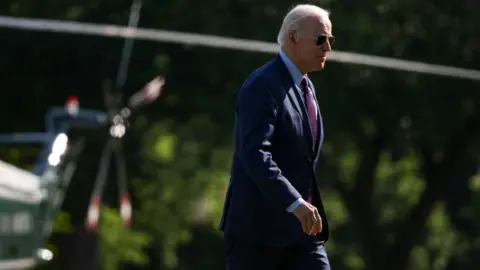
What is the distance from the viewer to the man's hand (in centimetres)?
493

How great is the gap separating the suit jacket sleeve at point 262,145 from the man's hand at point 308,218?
0.14 ft

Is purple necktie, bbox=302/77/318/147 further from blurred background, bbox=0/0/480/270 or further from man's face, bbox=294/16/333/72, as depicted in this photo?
blurred background, bbox=0/0/480/270

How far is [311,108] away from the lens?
206 inches

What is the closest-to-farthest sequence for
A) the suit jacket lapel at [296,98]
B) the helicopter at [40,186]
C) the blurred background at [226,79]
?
the suit jacket lapel at [296,98] → the helicopter at [40,186] → the blurred background at [226,79]

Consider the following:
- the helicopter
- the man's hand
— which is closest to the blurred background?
the helicopter

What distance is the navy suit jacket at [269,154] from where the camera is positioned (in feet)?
16.4

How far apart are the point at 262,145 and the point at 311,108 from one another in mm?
335

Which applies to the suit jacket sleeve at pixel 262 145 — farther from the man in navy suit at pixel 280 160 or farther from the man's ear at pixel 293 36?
the man's ear at pixel 293 36

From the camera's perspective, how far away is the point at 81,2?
2495 centimetres

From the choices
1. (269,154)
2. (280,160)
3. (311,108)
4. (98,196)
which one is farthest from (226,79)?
(269,154)

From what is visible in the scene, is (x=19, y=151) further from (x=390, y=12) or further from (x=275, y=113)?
(x=275, y=113)

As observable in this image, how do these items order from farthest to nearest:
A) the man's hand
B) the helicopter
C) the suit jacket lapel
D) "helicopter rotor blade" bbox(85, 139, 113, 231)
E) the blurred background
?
the blurred background, "helicopter rotor blade" bbox(85, 139, 113, 231), the helicopter, the suit jacket lapel, the man's hand

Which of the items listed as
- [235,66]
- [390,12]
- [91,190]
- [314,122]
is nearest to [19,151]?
[91,190]

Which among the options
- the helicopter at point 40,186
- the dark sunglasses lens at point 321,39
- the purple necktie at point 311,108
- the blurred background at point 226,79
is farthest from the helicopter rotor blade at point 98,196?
the dark sunglasses lens at point 321,39
